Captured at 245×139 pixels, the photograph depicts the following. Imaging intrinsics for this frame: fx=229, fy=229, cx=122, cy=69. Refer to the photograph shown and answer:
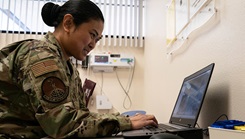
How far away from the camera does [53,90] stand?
711mm

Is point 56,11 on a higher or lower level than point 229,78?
higher

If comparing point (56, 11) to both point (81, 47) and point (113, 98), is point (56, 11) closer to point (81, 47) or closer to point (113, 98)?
point (81, 47)

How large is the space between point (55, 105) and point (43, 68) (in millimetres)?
126

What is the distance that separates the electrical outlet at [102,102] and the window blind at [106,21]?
24.5 inches

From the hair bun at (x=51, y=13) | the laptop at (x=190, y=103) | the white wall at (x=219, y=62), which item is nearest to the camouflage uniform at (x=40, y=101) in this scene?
the laptop at (x=190, y=103)

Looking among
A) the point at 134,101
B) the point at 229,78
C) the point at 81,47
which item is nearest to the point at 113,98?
the point at 134,101

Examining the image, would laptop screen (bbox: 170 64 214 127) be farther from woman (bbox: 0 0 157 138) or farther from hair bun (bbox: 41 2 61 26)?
hair bun (bbox: 41 2 61 26)

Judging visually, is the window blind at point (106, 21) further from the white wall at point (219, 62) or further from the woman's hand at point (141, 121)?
the woman's hand at point (141, 121)

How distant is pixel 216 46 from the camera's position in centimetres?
105

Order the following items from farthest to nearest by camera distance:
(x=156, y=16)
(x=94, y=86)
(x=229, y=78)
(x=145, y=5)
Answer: (x=145, y=5), (x=94, y=86), (x=156, y=16), (x=229, y=78)

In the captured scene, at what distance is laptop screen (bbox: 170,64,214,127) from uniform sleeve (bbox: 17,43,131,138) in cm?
34

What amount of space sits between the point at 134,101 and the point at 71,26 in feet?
5.83

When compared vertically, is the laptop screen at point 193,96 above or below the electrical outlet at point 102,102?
above

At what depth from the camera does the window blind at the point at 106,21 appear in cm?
259
